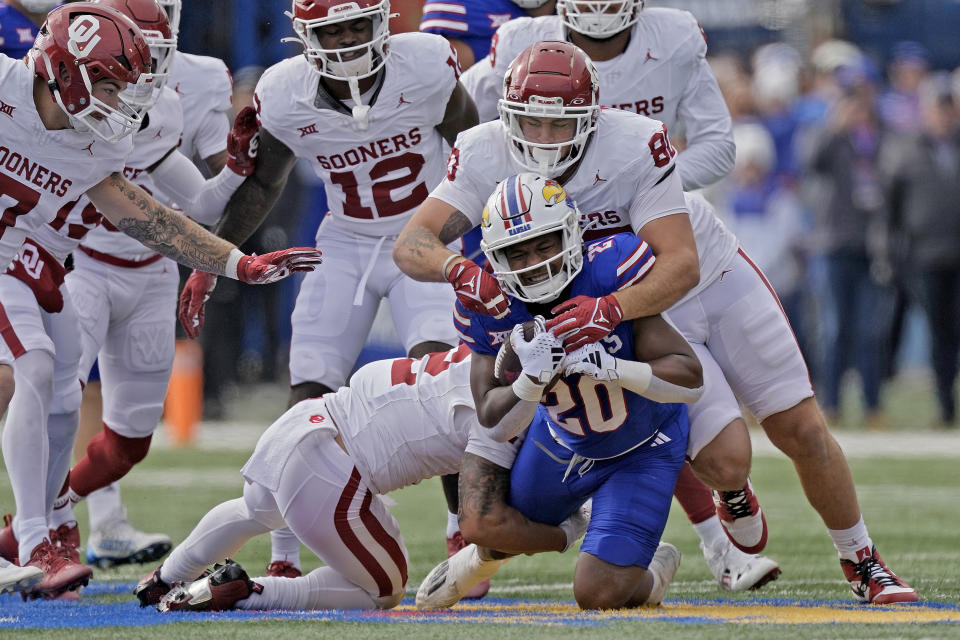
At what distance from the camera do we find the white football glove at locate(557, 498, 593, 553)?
4.84m

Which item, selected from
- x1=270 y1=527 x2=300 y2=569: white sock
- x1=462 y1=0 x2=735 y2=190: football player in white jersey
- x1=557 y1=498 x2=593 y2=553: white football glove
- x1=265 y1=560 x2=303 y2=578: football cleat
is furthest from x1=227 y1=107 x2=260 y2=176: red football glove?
x1=557 y1=498 x2=593 y2=553: white football glove

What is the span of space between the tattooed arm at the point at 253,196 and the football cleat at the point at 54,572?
4.19ft

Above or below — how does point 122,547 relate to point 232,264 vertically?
below

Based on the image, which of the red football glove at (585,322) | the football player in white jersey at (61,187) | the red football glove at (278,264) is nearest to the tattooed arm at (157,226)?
the football player in white jersey at (61,187)

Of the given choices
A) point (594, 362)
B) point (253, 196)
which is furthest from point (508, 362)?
point (253, 196)

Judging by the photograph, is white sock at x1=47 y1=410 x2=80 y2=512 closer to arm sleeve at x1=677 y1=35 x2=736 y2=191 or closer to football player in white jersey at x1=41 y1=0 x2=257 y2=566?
football player in white jersey at x1=41 y1=0 x2=257 y2=566

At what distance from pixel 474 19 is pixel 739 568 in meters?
2.52

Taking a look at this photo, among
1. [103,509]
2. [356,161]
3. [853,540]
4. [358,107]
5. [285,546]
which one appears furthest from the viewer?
[103,509]

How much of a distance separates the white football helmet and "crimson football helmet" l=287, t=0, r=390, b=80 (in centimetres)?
122

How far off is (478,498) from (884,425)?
23.3 feet

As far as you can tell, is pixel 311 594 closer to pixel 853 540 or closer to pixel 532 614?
pixel 532 614

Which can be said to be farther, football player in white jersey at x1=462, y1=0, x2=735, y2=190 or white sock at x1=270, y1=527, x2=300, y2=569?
football player in white jersey at x1=462, y1=0, x2=735, y2=190

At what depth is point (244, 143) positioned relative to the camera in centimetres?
566

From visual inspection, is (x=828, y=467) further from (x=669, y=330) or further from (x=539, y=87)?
(x=539, y=87)
